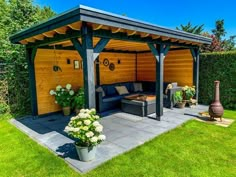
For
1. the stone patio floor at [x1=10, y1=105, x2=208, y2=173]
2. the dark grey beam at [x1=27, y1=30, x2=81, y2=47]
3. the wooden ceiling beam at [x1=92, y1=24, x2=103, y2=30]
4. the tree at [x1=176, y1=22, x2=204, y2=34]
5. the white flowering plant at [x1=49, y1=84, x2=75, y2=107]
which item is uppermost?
the tree at [x1=176, y1=22, x2=204, y2=34]

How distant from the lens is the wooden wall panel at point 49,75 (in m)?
6.37

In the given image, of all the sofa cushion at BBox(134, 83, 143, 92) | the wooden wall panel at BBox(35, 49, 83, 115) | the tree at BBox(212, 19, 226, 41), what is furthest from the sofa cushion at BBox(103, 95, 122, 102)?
the tree at BBox(212, 19, 226, 41)

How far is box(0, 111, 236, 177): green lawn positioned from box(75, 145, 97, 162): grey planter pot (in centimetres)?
31

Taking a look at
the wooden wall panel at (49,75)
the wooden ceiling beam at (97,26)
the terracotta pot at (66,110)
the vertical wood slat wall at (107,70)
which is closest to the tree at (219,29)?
the vertical wood slat wall at (107,70)

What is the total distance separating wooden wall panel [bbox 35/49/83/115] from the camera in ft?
20.9

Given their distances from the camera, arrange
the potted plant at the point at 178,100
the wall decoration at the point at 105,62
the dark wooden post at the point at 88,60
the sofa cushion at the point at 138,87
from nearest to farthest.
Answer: the dark wooden post at the point at 88,60 < the potted plant at the point at 178,100 < the wall decoration at the point at 105,62 < the sofa cushion at the point at 138,87

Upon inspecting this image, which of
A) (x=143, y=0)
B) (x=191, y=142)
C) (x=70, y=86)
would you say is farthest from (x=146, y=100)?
(x=143, y=0)

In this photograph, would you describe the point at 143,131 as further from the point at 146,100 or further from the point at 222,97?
the point at 222,97

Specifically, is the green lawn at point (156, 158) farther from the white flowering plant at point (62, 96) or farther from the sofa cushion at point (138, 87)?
the sofa cushion at point (138, 87)

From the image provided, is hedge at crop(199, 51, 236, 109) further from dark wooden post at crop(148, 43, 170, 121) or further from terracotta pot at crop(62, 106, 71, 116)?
terracotta pot at crop(62, 106, 71, 116)

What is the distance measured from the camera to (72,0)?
15508 mm

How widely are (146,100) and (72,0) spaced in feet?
43.2

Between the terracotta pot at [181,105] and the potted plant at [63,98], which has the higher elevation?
the potted plant at [63,98]

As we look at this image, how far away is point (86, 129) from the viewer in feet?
10.4
